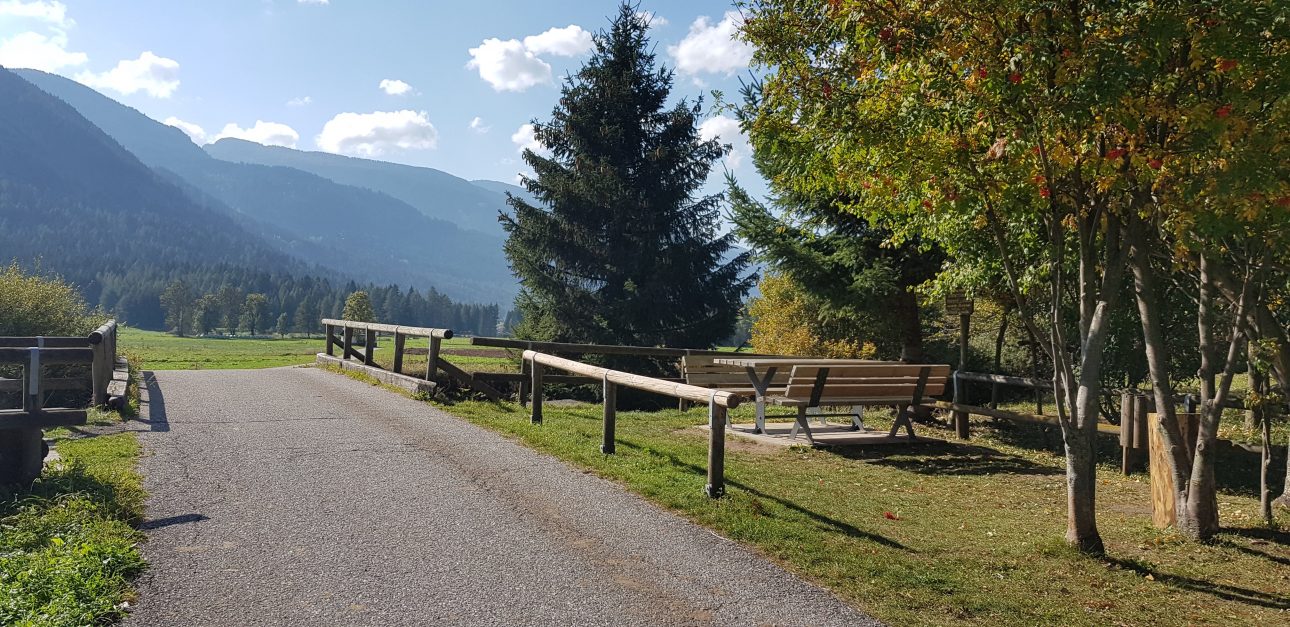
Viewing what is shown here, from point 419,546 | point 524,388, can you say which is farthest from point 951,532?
point 524,388

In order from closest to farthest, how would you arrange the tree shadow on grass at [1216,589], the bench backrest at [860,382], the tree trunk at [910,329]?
the tree shadow on grass at [1216,589] < the bench backrest at [860,382] < the tree trunk at [910,329]

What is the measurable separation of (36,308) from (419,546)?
17617mm

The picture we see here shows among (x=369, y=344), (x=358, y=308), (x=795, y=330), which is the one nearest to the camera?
(x=369, y=344)

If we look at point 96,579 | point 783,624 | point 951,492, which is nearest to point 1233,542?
point 951,492

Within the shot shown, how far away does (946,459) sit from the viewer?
10984 mm

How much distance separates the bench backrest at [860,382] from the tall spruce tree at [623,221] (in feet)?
48.7

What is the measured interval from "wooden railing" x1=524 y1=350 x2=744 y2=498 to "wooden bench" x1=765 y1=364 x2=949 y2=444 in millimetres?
1996

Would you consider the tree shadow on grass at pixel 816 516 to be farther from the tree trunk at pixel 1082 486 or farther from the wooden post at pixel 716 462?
the tree trunk at pixel 1082 486

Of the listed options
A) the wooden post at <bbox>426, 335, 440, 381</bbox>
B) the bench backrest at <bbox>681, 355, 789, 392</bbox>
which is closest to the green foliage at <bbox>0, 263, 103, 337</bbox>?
the wooden post at <bbox>426, 335, 440, 381</bbox>

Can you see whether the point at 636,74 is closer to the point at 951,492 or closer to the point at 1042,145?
the point at 951,492

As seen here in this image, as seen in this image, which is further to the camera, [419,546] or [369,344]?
[369,344]

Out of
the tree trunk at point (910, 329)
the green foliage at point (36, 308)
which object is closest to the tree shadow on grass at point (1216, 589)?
the tree trunk at point (910, 329)

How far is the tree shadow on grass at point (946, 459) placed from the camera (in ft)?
33.6

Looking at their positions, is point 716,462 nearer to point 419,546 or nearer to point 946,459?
point 419,546
